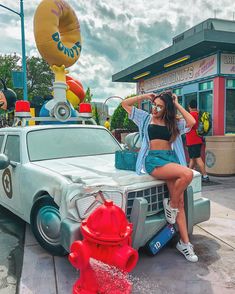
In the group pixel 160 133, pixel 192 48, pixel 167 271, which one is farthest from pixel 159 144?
pixel 192 48

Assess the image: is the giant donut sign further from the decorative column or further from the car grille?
the car grille

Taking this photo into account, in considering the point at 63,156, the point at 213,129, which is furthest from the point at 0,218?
the point at 213,129

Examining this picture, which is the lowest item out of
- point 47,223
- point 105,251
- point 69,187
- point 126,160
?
point 47,223

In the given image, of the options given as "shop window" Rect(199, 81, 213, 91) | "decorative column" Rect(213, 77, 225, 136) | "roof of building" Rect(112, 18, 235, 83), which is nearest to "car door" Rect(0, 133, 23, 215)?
"roof of building" Rect(112, 18, 235, 83)

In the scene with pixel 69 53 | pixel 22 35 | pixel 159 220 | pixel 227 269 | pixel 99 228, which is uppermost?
pixel 22 35

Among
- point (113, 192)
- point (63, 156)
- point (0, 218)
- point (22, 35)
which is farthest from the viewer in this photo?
point (22, 35)

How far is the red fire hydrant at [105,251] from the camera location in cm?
224

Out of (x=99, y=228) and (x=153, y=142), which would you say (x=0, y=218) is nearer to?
(x=153, y=142)

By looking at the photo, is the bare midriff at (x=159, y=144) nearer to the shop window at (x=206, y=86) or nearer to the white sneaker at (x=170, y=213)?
the white sneaker at (x=170, y=213)

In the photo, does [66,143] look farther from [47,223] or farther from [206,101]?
[206,101]

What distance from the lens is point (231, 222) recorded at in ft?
15.3

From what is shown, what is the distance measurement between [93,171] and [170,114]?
1068 mm

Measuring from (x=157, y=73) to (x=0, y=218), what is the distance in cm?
918

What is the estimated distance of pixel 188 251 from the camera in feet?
11.3
